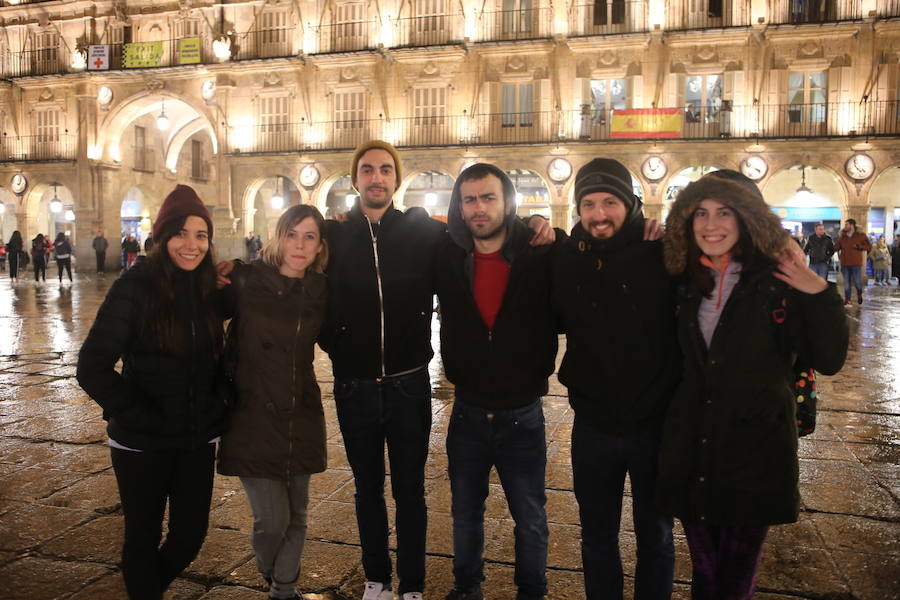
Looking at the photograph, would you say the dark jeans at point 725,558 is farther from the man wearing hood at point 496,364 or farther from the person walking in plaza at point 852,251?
the person walking in plaza at point 852,251

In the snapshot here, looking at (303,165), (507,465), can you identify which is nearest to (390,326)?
(507,465)

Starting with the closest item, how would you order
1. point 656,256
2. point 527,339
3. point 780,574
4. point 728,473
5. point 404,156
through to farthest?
1. point 728,473
2. point 656,256
3. point 527,339
4. point 780,574
5. point 404,156

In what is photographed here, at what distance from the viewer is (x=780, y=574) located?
2.92 m

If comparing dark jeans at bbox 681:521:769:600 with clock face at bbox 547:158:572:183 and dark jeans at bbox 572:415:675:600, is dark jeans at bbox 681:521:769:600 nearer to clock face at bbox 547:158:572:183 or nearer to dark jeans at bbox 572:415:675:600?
dark jeans at bbox 572:415:675:600

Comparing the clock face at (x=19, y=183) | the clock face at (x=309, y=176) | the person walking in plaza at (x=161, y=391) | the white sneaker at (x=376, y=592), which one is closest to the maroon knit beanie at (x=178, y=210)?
the person walking in plaza at (x=161, y=391)

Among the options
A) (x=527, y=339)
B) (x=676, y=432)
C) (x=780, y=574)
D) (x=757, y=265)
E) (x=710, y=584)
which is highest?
(x=757, y=265)

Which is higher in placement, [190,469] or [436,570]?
[190,469]

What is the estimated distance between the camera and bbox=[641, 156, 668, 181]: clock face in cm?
A: 1938

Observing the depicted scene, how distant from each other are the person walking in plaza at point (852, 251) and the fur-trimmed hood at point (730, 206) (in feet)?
42.0

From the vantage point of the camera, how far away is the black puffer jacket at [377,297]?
2721 millimetres

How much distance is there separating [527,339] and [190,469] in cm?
135

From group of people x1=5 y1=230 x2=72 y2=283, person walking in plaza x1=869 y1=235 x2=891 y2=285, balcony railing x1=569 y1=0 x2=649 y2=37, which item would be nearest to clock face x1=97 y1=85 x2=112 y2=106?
group of people x1=5 y1=230 x2=72 y2=283

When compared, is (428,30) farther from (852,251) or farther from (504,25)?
(852,251)

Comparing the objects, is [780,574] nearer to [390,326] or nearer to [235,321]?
[390,326]
